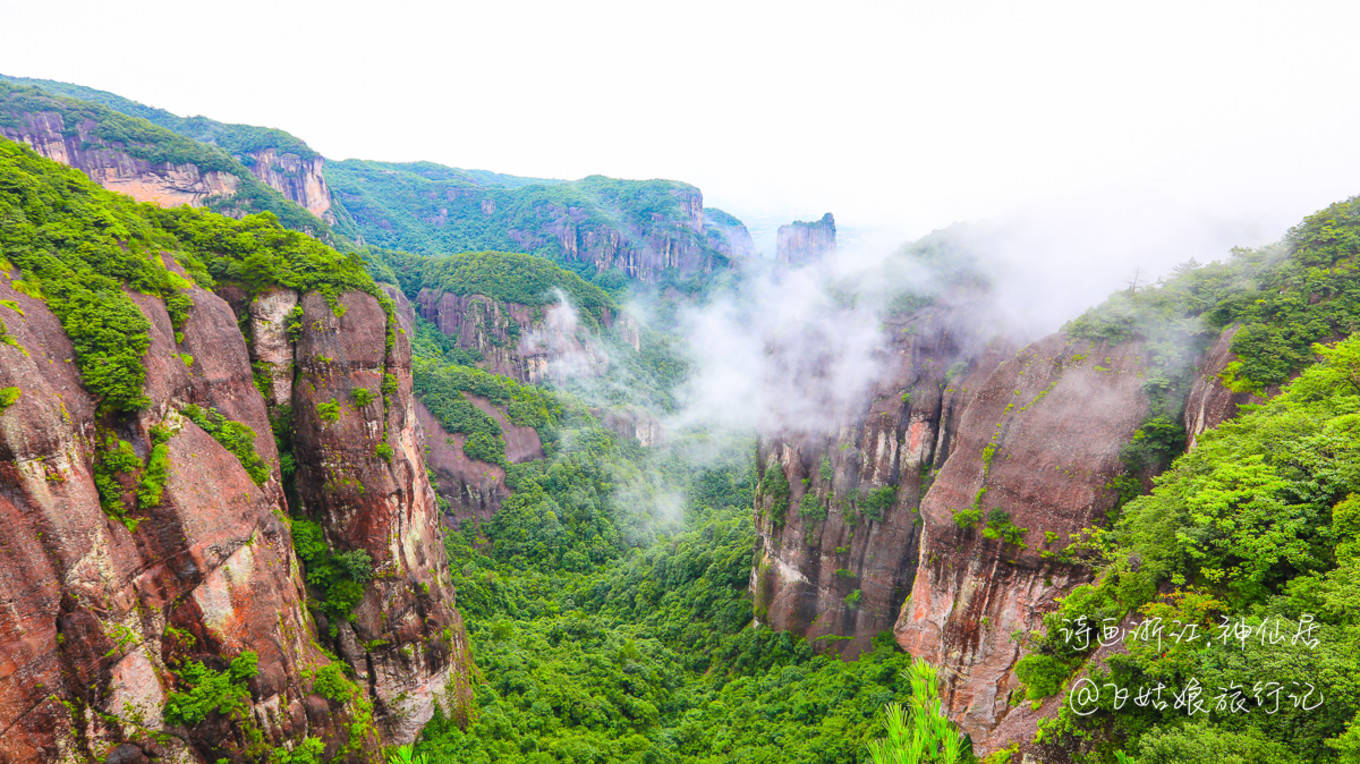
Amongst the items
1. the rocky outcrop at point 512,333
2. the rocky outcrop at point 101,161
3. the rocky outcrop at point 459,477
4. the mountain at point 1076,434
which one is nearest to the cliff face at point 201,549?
the mountain at point 1076,434

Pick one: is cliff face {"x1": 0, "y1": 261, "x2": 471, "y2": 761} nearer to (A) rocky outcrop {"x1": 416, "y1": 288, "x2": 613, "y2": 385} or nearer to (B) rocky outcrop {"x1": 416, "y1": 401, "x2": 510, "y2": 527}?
(B) rocky outcrop {"x1": 416, "y1": 401, "x2": 510, "y2": 527}

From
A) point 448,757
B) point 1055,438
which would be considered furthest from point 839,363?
point 448,757

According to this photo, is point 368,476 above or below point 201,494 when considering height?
below

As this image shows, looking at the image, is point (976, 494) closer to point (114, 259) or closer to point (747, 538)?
point (747, 538)

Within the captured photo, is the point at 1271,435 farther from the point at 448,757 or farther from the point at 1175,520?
the point at 448,757

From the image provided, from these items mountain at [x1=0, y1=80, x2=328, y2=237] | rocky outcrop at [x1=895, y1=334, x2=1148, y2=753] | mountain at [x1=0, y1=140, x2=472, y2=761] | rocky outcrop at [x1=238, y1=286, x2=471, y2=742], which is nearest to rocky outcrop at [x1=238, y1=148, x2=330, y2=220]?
mountain at [x1=0, y1=80, x2=328, y2=237]

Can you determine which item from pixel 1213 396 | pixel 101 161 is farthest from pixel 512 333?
pixel 1213 396

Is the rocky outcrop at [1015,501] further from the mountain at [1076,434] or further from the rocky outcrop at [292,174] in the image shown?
the rocky outcrop at [292,174]
